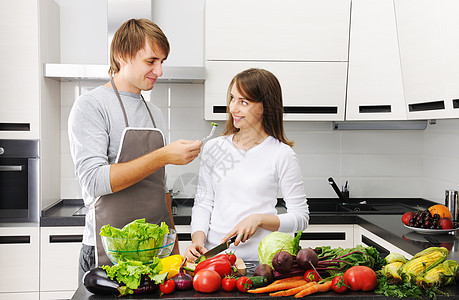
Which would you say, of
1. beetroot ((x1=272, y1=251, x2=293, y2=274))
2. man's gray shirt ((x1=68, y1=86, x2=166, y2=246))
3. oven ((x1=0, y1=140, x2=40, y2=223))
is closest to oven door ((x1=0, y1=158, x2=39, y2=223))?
oven ((x1=0, y1=140, x2=40, y2=223))

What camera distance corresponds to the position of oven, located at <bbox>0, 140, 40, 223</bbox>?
277 centimetres

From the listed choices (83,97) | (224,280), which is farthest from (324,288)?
(83,97)

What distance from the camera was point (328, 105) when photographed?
3002mm

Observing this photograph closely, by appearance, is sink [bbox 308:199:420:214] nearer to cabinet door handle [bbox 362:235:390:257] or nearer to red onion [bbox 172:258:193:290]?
cabinet door handle [bbox 362:235:390:257]

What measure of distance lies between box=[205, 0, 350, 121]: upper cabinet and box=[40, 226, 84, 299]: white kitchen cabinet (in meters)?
1.06

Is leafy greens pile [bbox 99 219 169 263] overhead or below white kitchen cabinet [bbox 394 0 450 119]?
below

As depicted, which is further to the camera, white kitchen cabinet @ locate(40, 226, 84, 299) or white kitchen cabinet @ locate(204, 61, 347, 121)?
white kitchen cabinet @ locate(204, 61, 347, 121)

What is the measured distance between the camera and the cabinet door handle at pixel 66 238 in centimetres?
274

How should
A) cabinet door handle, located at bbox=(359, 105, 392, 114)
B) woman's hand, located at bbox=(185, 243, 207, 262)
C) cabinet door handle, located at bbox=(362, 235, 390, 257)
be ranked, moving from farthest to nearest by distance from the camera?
1. cabinet door handle, located at bbox=(359, 105, 392, 114)
2. cabinet door handle, located at bbox=(362, 235, 390, 257)
3. woman's hand, located at bbox=(185, 243, 207, 262)

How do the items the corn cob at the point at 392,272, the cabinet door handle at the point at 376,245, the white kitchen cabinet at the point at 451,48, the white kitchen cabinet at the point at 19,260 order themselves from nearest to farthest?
the corn cob at the point at 392,272 → the white kitchen cabinet at the point at 451,48 → the cabinet door handle at the point at 376,245 → the white kitchen cabinet at the point at 19,260

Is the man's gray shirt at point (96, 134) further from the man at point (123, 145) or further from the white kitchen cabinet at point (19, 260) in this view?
the white kitchen cabinet at point (19, 260)

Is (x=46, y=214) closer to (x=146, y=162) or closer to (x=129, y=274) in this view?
(x=146, y=162)

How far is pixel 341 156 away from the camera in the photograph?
3.41 m

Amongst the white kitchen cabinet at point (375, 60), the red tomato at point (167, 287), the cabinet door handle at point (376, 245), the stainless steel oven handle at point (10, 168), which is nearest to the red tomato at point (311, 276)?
the red tomato at point (167, 287)
